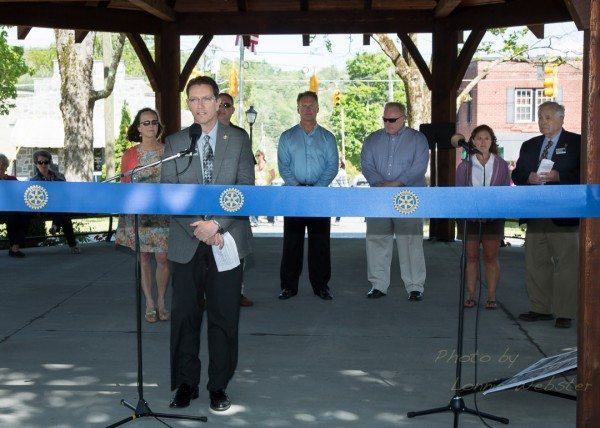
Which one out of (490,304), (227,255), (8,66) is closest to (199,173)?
(227,255)

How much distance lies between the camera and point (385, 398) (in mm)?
5691

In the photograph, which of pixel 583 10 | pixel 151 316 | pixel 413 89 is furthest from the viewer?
pixel 413 89

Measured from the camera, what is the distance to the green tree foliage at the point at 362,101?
83.9 metres

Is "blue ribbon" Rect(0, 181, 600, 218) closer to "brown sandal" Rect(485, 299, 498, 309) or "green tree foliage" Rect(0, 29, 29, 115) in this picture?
"brown sandal" Rect(485, 299, 498, 309)

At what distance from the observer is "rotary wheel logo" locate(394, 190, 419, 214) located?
4.73m

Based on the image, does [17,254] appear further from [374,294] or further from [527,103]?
[527,103]

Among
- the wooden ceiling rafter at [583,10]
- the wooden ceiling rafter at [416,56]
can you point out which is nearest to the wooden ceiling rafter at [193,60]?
the wooden ceiling rafter at [416,56]

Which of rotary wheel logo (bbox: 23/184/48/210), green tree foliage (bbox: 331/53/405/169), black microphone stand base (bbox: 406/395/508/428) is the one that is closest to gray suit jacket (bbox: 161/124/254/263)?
rotary wheel logo (bbox: 23/184/48/210)

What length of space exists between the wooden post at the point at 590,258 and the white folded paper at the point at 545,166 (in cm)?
307

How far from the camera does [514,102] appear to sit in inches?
2029

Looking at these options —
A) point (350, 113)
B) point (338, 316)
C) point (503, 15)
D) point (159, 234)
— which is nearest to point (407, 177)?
point (338, 316)

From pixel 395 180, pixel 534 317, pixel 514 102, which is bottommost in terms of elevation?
pixel 534 317

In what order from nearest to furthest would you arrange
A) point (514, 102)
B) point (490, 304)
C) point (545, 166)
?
point (545, 166) < point (490, 304) < point (514, 102)

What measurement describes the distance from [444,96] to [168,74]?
4.28 metres
